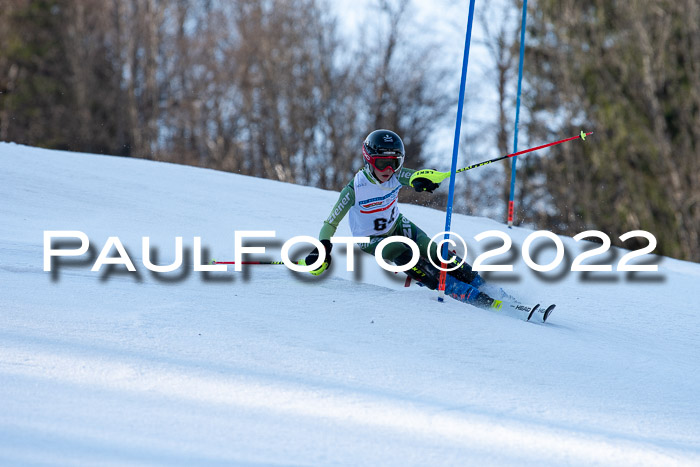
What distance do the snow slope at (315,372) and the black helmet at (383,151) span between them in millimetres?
755

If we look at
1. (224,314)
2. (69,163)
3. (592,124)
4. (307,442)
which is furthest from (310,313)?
(592,124)

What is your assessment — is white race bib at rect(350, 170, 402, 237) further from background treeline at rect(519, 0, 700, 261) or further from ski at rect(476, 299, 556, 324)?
background treeline at rect(519, 0, 700, 261)

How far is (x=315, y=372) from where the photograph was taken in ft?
9.89

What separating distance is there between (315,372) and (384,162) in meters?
1.79

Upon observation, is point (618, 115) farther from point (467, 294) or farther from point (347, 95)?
point (467, 294)

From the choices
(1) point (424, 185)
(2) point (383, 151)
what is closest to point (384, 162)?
(2) point (383, 151)

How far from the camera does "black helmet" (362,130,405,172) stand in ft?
14.6

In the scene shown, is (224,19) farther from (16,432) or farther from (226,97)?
(16,432)

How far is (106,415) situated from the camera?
2420mm

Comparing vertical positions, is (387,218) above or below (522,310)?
above

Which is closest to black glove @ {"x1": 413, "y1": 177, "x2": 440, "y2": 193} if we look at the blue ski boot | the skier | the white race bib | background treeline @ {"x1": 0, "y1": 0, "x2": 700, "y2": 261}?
the skier

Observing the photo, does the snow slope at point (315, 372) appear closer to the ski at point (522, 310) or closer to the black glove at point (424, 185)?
the ski at point (522, 310)

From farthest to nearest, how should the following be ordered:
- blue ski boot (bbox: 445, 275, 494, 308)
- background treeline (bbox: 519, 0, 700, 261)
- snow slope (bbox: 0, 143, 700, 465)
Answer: background treeline (bbox: 519, 0, 700, 261)
blue ski boot (bbox: 445, 275, 494, 308)
snow slope (bbox: 0, 143, 700, 465)

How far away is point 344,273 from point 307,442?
345 cm
